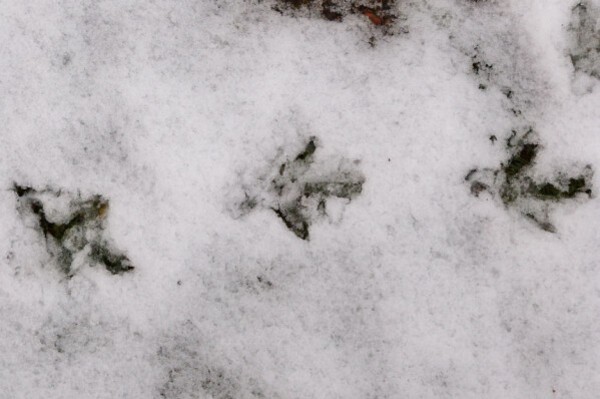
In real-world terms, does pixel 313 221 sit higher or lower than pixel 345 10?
lower

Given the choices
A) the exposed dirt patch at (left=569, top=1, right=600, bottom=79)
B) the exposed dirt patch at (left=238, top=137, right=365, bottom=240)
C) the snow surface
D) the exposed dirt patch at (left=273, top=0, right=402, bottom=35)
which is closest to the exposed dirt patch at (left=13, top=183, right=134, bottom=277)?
the snow surface

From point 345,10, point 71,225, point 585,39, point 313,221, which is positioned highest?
point 585,39

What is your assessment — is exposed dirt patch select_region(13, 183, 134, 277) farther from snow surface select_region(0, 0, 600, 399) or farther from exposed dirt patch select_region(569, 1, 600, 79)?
exposed dirt patch select_region(569, 1, 600, 79)

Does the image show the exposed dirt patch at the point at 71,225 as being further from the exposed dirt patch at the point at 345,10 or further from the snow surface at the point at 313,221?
the exposed dirt patch at the point at 345,10

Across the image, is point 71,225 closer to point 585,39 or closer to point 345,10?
point 345,10

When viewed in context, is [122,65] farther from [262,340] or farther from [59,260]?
[262,340]

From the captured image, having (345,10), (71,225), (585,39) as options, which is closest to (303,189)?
(345,10)
